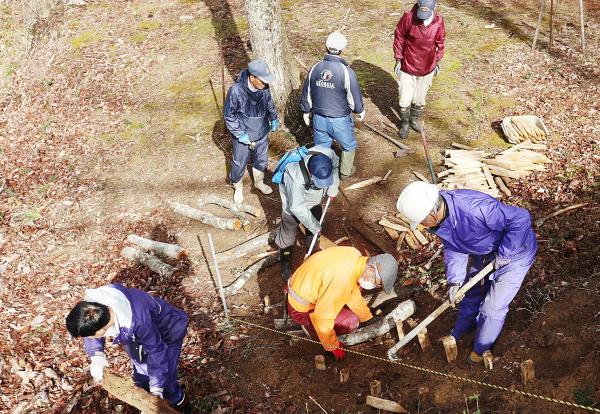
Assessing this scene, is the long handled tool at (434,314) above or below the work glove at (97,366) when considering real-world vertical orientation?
below

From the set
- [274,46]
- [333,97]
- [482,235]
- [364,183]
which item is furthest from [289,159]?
[274,46]

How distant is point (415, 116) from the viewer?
31.7ft

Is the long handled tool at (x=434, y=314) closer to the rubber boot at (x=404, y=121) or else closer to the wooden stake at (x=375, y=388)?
the wooden stake at (x=375, y=388)

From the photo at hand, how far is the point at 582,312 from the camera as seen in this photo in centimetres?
555

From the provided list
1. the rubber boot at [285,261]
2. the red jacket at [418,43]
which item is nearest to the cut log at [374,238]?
the rubber boot at [285,261]

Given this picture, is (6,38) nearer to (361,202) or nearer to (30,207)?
(30,207)

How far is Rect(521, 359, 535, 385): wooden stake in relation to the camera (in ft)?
16.0

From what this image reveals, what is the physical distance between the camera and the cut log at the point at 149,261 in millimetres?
7660

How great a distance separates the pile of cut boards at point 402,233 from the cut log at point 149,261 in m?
3.57

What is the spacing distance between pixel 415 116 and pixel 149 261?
585 centimetres

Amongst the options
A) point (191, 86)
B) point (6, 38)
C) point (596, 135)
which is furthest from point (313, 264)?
point (6, 38)

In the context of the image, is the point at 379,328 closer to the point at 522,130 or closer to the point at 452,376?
the point at 452,376

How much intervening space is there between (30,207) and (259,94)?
210 inches

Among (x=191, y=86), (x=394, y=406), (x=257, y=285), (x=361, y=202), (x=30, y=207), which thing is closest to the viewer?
(x=394, y=406)
